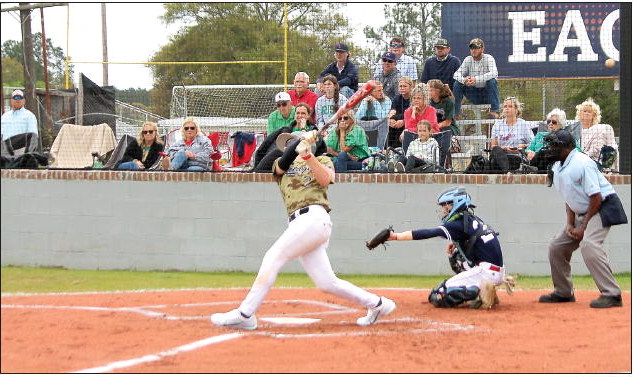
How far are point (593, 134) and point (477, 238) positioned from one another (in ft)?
11.3

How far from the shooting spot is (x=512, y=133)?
11672 millimetres

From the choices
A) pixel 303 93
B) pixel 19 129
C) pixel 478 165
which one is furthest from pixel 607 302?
pixel 19 129

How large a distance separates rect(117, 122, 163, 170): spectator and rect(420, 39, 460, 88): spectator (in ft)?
12.2

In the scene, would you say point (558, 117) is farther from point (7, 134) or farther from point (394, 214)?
point (7, 134)

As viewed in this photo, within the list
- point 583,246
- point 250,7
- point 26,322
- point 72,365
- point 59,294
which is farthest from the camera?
point 250,7

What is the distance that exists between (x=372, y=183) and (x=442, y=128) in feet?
4.27

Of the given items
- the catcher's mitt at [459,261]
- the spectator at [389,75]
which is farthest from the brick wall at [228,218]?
the catcher's mitt at [459,261]

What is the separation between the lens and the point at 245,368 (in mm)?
5934

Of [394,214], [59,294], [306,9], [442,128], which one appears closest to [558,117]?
[442,128]

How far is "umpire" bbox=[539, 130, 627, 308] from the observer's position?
27.9 ft

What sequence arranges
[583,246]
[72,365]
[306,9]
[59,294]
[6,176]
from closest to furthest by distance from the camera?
[72,365], [583,246], [59,294], [6,176], [306,9]

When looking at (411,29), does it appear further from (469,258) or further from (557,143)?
(469,258)

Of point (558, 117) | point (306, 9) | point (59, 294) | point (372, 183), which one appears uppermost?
point (306, 9)

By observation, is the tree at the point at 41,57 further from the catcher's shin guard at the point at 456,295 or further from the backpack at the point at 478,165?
the catcher's shin guard at the point at 456,295
